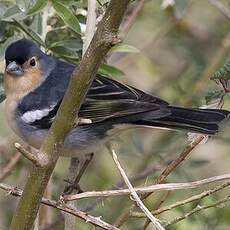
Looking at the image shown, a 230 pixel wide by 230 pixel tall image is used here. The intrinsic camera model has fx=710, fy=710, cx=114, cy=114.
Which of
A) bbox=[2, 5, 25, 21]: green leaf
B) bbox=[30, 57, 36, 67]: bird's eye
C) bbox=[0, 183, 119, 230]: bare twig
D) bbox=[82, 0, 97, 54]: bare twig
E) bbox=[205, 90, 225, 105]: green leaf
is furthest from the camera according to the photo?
bbox=[30, 57, 36, 67]: bird's eye

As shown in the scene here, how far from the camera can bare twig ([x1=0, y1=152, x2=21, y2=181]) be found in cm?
331

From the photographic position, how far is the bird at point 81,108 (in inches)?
121

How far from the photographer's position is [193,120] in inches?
115

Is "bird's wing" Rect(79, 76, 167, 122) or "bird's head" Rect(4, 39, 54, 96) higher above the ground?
"bird's head" Rect(4, 39, 54, 96)

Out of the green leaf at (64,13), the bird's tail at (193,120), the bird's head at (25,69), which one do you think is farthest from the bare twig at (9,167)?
the green leaf at (64,13)

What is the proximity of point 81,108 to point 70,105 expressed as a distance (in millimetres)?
1205

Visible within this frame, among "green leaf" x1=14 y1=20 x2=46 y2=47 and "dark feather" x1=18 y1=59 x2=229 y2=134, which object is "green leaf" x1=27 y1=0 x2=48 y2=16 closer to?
"green leaf" x1=14 y1=20 x2=46 y2=47

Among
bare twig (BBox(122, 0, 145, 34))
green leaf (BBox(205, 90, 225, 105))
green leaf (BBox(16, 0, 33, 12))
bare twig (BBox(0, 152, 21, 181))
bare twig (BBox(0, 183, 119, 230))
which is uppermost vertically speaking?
bare twig (BBox(122, 0, 145, 34))

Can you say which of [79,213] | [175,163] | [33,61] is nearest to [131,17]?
[33,61]

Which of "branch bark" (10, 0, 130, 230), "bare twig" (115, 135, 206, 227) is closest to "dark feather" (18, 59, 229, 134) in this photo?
"bare twig" (115, 135, 206, 227)

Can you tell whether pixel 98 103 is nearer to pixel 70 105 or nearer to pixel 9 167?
pixel 9 167

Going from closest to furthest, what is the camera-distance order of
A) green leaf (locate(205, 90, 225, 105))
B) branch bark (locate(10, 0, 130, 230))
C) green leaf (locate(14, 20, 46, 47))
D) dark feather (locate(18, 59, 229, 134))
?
branch bark (locate(10, 0, 130, 230)), green leaf (locate(205, 90, 225, 105)), green leaf (locate(14, 20, 46, 47)), dark feather (locate(18, 59, 229, 134))

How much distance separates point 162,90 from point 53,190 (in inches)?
45.7

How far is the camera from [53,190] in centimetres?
363
